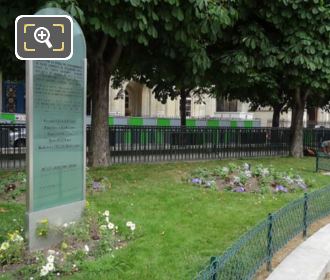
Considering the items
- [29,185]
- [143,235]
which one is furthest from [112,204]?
[29,185]

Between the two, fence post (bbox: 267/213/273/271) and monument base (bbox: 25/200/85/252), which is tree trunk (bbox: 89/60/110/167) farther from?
fence post (bbox: 267/213/273/271)

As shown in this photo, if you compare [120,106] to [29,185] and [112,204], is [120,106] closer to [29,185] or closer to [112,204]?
[112,204]

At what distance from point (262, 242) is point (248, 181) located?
15.4 feet

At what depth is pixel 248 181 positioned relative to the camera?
1003 cm

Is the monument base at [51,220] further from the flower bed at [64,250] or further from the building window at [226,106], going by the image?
the building window at [226,106]

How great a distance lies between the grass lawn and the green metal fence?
1.63 ft

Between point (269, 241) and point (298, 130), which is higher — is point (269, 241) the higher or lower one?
the lower one

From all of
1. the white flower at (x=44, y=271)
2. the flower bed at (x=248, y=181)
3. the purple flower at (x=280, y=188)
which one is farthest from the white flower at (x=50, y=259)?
the purple flower at (x=280, y=188)

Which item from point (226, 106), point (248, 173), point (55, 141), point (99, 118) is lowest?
point (248, 173)

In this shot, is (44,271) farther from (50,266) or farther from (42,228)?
(42,228)

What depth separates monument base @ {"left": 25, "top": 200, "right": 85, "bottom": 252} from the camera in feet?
16.5

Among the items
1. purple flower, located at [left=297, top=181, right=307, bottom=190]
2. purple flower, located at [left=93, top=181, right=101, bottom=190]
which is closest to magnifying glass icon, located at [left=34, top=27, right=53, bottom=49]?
purple flower, located at [left=93, top=181, right=101, bottom=190]

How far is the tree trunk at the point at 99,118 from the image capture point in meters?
12.5

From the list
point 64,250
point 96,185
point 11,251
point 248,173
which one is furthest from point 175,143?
point 11,251
